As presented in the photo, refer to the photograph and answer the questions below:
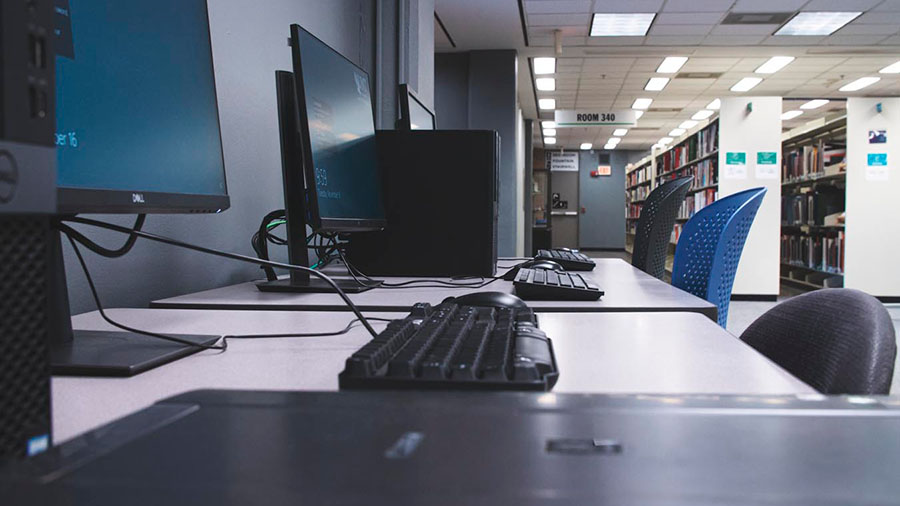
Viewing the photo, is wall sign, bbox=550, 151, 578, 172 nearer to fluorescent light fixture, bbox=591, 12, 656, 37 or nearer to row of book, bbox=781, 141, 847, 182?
row of book, bbox=781, 141, 847, 182

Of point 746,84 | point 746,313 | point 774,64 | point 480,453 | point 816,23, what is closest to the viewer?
point 480,453

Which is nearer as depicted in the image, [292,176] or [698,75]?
[292,176]

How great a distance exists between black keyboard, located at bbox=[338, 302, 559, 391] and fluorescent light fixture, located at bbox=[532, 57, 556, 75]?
685 cm

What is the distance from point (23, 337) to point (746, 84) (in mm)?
9126

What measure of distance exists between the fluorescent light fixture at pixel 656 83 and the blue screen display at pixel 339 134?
7143 millimetres

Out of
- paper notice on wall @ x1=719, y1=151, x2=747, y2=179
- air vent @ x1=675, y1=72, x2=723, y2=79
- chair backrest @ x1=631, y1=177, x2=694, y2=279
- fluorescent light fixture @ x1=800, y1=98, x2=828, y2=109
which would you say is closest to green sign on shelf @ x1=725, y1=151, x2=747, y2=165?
paper notice on wall @ x1=719, y1=151, x2=747, y2=179

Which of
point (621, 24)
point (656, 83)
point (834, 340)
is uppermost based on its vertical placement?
point (621, 24)

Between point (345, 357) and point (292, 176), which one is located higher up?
point (292, 176)

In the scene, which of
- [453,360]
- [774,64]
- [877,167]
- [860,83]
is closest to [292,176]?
[453,360]

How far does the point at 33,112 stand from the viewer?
0.98 feet

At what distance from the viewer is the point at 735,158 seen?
593cm

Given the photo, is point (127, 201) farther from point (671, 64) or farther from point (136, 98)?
point (671, 64)

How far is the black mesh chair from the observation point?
723 mm

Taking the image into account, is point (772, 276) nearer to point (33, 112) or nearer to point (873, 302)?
point (873, 302)
